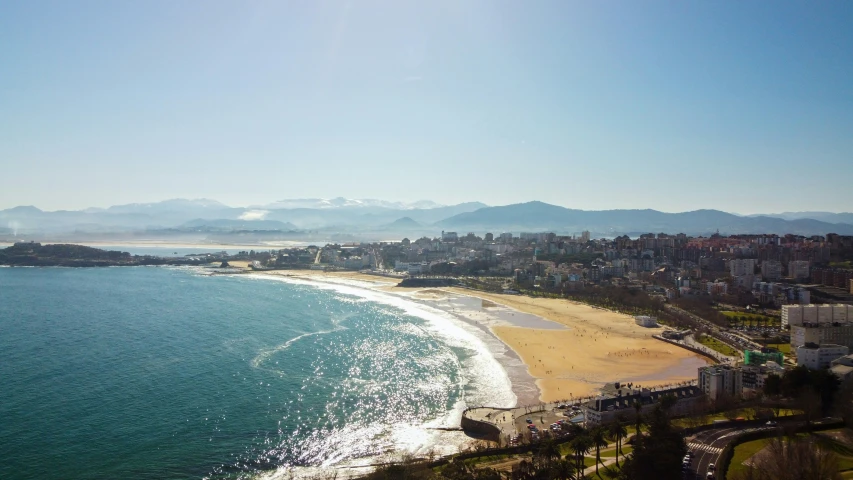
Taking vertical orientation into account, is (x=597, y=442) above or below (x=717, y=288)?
below

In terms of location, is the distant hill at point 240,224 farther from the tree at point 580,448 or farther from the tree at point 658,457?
the tree at point 658,457

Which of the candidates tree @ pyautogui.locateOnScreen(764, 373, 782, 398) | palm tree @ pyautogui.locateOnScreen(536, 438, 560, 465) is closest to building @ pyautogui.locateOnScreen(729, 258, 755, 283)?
tree @ pyautogui.locateOnScreen(764, 373, 782, 398)

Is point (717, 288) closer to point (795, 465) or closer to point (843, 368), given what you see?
point (843, 368)

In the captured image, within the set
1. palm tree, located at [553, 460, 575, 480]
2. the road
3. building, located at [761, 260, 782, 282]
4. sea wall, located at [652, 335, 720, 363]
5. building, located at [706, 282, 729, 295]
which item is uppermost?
building, located at [761, 260, 782, 282]

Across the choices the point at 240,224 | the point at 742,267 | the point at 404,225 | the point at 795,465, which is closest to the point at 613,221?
the point at 404,225

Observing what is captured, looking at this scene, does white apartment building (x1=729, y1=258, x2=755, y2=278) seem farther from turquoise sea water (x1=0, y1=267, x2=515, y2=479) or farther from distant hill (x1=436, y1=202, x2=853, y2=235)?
distant hill (x1=436, y1=202, x2=853, y2=235)

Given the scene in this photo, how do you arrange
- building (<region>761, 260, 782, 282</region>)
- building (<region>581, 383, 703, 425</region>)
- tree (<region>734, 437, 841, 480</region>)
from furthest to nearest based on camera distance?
building (<region>761, 260, 782, 282</region>) < building (<region>581, 383, 703, 425</region>) < tree (<region>734, 437, 841, 480</region>)

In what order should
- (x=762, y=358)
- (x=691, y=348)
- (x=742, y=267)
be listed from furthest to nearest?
(x=742, y=267), (x=691, y=348), (x=762, y=358)
